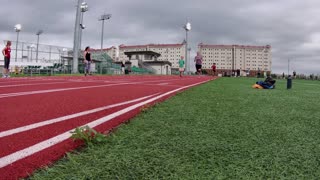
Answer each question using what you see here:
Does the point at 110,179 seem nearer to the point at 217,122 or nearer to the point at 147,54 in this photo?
the point at 217,122

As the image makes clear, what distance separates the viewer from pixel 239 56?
564 feet

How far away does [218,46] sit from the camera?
17262cm

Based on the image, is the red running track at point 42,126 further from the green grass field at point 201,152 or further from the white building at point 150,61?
the white building at point 150,61

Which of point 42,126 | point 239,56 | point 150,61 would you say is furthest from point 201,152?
point 239,56

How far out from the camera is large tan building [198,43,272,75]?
16550 cm

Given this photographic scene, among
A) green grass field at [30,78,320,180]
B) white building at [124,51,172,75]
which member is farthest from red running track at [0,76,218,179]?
white building at [124,51,172,75]

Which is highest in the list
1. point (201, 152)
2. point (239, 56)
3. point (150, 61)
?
point (239, 56)

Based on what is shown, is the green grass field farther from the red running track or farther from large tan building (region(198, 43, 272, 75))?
large tan building (region(198, 43, 272, 75))

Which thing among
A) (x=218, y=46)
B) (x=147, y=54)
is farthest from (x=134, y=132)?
(x=218, y=46)

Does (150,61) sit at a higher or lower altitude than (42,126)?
higher

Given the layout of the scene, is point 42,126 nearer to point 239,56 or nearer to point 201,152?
point 201,152

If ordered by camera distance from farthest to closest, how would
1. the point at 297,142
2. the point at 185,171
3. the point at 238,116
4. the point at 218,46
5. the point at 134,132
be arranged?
the point at 218,46
the point at 238,116
the point at 134,132
the point at 297,142
the point at 185,171

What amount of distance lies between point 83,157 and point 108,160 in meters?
0.22

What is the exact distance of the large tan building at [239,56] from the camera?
16550cm
